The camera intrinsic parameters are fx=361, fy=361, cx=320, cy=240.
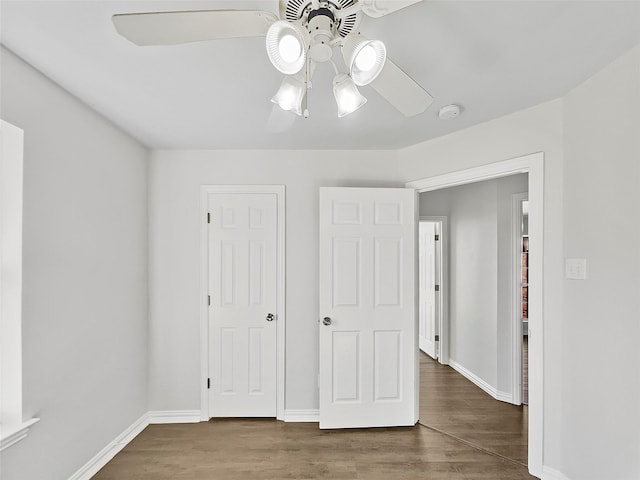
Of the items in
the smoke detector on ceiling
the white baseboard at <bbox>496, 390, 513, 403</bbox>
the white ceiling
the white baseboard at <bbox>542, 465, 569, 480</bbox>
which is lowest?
the white baseboard at <bbox>496, 390, 513, 403</bbox>

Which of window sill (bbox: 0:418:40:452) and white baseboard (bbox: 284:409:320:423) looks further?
white baseboard (bbox: 284:409:320:423)

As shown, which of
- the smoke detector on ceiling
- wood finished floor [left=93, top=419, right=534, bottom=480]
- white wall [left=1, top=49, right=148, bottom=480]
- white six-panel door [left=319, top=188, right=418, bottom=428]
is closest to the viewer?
white wall [left=1, top=49, right=148, bottom=480]

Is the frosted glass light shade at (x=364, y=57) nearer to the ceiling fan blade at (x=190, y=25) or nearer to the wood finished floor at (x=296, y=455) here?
the ceiling fan blade at (x=190, y=25)

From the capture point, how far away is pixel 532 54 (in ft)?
5.54

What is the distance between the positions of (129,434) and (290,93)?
293 cm

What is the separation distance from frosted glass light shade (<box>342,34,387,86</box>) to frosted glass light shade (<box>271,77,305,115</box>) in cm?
19

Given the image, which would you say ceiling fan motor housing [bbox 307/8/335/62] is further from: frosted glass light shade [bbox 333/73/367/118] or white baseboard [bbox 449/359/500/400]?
white baseboard [bbox 449/359/500/400]

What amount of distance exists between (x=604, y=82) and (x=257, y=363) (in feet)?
10.1

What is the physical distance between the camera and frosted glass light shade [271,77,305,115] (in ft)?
3.94

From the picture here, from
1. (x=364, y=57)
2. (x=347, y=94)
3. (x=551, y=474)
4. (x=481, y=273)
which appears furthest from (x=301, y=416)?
(x=364, y=57)

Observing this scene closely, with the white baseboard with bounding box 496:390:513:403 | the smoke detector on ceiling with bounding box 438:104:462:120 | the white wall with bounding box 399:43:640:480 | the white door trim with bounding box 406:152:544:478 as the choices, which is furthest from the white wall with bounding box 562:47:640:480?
the white baseboard with bounding box 496:390:513:403

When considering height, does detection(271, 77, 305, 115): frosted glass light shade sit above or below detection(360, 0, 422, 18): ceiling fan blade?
below

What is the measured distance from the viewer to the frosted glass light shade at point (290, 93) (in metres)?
1.20

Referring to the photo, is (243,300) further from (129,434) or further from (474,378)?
(474,378)
